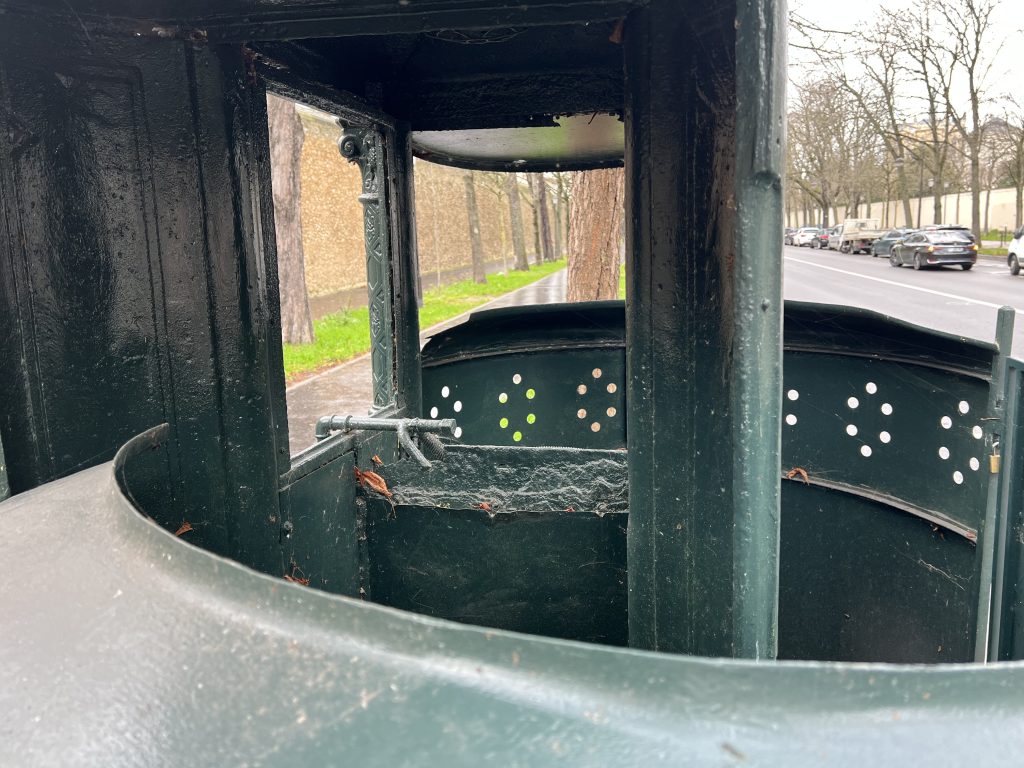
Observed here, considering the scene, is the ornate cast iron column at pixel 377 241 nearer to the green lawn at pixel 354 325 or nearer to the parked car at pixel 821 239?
the green lawn at pixel 354 325

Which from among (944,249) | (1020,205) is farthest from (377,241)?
(1020,205)

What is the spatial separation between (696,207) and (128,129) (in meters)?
1.47

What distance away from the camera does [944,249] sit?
30.6 meters

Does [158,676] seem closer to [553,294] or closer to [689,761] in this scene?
[689,761]

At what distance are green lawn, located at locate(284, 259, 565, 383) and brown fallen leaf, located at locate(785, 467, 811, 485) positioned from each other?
20.3ft

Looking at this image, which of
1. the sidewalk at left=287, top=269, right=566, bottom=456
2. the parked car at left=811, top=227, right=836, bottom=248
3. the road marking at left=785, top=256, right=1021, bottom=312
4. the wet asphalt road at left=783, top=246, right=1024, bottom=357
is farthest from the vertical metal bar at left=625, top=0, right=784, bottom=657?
the parked car at left=811, top=227, right=836, bottom=248

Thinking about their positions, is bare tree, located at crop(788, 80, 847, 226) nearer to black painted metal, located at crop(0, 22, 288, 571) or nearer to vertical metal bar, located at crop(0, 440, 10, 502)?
black painted metal, located at crop(0, 22, 288, 571)

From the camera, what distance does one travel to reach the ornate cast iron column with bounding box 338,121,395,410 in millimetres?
3539

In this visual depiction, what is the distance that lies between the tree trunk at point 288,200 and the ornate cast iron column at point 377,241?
8.82 meters

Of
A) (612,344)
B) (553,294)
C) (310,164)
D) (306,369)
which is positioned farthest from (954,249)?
(612,344)

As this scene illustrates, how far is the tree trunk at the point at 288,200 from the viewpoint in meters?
12.7

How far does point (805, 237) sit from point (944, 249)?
106ft

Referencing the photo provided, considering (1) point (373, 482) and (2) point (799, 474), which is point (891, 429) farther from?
(1) point (373, 482)

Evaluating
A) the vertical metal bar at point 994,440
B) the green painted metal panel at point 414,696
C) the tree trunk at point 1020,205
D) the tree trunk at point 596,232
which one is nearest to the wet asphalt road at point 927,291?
the tree trunk at point 1020,205
